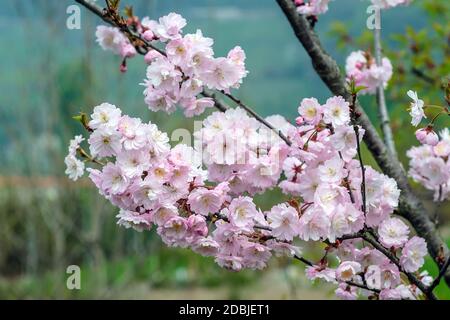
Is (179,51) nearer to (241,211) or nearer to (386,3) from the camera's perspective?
(241,211)

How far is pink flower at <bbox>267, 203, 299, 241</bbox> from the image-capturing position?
4.87 feet

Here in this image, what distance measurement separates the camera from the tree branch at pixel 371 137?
198 centimetres

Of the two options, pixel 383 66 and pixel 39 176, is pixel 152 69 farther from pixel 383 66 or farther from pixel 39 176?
pixel 39 176

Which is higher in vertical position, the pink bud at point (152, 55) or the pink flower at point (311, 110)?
the pink bud at point (152, 55)

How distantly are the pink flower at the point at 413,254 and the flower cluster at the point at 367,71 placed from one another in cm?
66

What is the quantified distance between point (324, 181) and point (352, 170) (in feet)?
0.48

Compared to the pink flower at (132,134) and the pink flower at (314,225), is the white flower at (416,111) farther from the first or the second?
the pink flower at (132,134)

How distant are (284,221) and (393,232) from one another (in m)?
0.30

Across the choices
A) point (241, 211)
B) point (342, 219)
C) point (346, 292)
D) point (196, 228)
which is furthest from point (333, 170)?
point (346, 292)

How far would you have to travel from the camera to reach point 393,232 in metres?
1.66

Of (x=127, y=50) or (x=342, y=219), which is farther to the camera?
(x=127, y=50)

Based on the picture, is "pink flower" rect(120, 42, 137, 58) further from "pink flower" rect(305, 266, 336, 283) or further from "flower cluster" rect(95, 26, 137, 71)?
"pink flower" rect(305, 266, 336, 283)

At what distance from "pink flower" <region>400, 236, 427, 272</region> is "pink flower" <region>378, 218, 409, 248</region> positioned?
0.06 feet

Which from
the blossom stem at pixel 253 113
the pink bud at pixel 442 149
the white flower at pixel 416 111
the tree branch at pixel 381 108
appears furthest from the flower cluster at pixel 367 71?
the white flower at pixel 416 111
